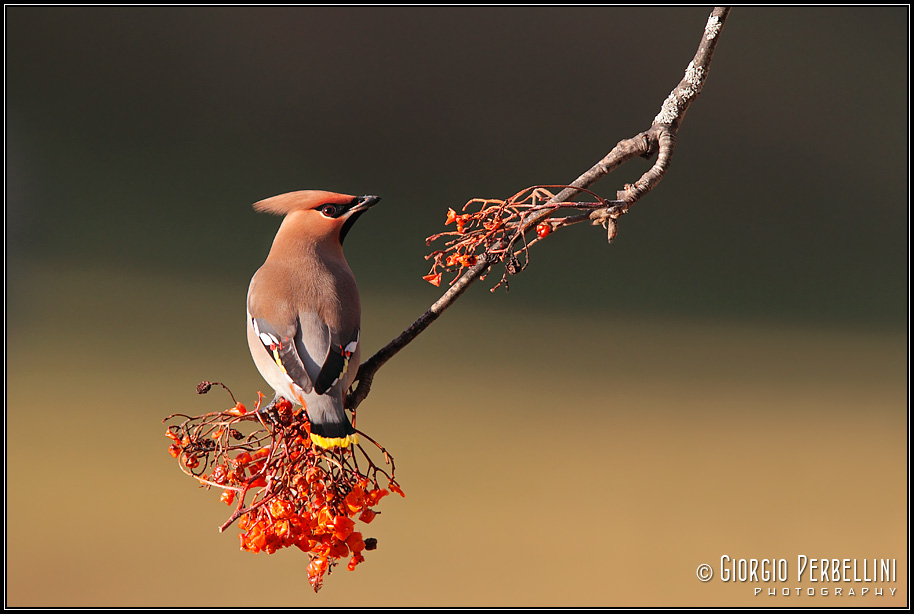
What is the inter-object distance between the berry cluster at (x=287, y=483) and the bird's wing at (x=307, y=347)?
0.22ft

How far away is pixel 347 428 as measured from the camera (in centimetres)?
63

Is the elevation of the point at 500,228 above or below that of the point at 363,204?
below

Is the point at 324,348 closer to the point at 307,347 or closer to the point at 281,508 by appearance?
the point at 307,347

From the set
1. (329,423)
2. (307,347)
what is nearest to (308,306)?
(307,347)

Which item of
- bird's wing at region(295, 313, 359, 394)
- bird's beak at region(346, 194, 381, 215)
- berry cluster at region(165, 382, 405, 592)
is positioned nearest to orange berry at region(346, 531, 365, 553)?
berry cluster at region(165, 382, 405, 592)

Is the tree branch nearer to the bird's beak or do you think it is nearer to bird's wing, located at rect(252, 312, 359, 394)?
bird's wing, located at rect(252, 312, 359, 394)

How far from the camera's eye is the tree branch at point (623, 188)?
2.04ft

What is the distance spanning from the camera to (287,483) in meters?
0.62

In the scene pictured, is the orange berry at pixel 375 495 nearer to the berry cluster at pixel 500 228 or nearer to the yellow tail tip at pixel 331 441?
the yellow tail tip at pixel 331 441

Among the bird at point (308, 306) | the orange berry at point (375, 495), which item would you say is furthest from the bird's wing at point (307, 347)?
the orange berry at point (375, 495)

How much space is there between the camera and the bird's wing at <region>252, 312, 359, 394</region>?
2.40 ft

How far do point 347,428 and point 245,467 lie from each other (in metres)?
0.10

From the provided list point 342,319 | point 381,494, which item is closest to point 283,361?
point 342,319

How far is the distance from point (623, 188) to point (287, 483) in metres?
0.39
